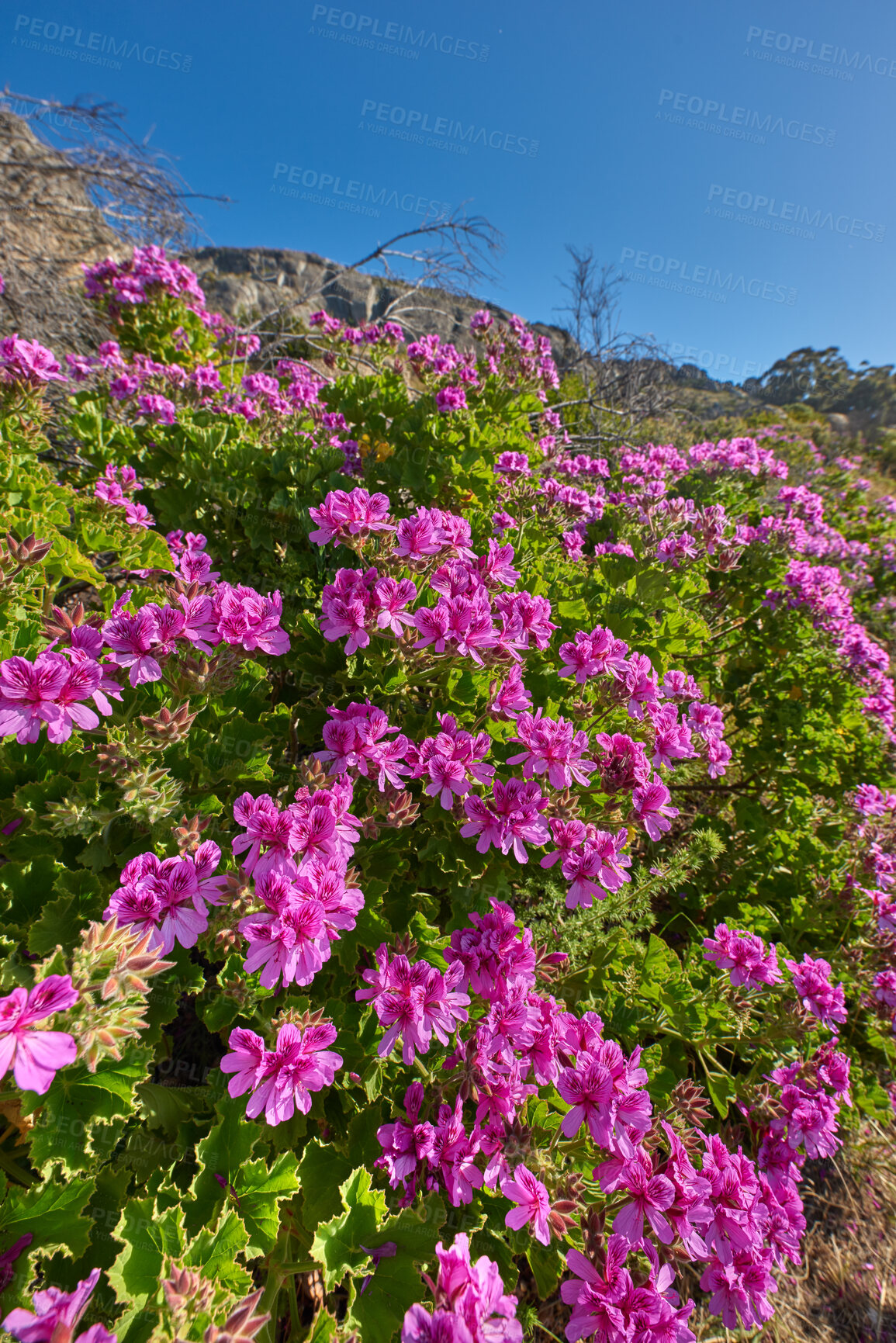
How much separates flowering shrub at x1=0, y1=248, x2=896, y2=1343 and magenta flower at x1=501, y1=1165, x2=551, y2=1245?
11 millimetres

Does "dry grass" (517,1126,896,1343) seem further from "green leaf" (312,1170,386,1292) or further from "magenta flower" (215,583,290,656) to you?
"magenta flower" (215,583,290,656)

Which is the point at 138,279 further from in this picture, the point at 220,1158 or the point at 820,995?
the point at 820,995

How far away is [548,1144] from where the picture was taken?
5.77ft

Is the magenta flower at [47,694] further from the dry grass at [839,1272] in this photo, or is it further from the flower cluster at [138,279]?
the flower cluster at [138,279]

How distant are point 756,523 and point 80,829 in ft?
22.9

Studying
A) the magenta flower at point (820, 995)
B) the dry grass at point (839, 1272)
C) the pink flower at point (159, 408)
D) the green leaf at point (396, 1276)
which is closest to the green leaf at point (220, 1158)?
the green leaf at point (396, 1276)

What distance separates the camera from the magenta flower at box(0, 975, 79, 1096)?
3.27 feet

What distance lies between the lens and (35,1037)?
104 cm

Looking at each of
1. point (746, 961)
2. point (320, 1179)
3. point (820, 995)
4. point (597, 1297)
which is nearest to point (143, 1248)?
point (320, 1179)

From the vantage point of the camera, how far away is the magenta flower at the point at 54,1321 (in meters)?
0.91

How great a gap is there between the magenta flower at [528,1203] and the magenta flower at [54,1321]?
92 cm

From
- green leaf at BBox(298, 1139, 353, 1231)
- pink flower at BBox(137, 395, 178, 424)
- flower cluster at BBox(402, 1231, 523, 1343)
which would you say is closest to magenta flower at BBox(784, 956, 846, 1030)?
flower cluster at BBox(402, 1231, 523, 1343)

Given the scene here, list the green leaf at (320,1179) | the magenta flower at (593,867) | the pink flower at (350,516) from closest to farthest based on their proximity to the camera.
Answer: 1. the green leaf at (320,1179)
2. the magenta flower at (593,867)
3. the pink flower at (350,516)

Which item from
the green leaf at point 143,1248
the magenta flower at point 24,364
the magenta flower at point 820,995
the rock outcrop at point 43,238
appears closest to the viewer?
the green leaf at point 143,1248
